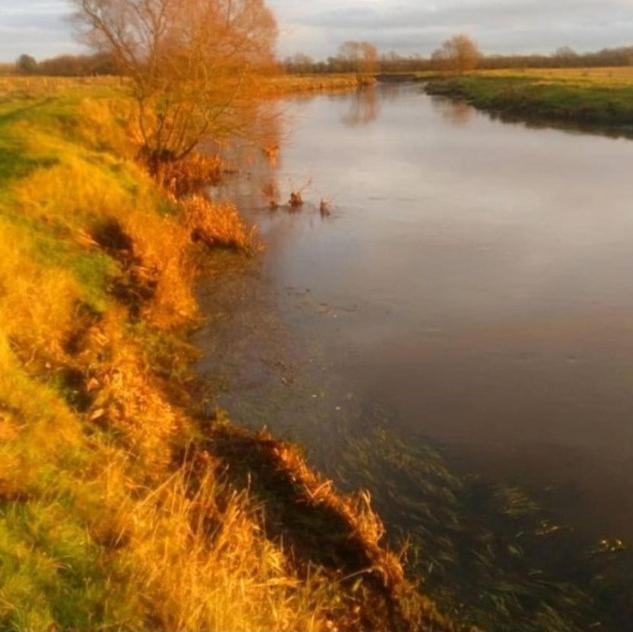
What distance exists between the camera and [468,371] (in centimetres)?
1132

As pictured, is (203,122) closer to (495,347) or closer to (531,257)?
(531,257)

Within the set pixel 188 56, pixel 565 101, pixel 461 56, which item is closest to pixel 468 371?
pixel 188 56

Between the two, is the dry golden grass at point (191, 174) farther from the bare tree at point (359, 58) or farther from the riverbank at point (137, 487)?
the bare tree at point (359, 58)

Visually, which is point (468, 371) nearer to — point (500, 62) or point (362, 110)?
point (362, 110)

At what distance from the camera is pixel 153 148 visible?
24547mm

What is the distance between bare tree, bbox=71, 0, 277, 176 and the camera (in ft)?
73.0

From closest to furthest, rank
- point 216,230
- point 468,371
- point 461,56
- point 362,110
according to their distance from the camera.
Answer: point 468,371 → point 216,230 → point 362,110 → point 461,56

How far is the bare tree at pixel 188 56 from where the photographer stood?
22.3m

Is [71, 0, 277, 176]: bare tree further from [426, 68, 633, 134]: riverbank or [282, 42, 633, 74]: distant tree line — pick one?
[282, 42, 633, 74]: distant tree line

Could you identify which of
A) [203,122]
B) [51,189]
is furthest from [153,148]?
[51,189]

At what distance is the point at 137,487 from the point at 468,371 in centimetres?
596

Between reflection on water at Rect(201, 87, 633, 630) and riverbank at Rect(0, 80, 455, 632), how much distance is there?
2.51ft

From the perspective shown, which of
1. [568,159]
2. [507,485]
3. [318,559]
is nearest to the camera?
[318,559]

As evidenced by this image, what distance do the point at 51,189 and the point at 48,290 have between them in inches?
187
